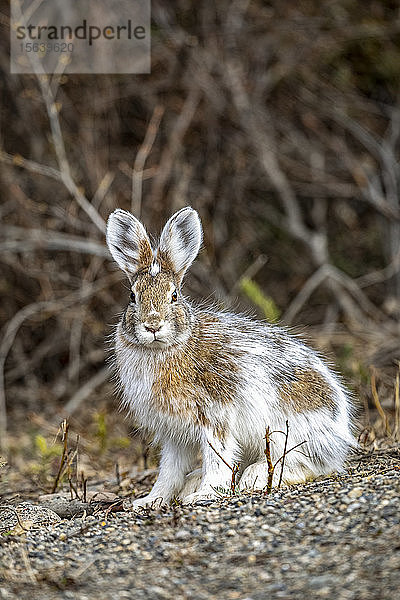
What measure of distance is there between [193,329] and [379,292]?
6.29m

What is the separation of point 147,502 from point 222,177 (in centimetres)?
628

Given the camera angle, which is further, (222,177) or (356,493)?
(222,177)

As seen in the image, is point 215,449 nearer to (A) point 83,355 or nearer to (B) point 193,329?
(B) point 193,329

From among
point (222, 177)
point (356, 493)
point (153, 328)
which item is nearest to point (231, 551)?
point (356, 493)

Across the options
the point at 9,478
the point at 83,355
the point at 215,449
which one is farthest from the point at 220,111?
the point at 215,449

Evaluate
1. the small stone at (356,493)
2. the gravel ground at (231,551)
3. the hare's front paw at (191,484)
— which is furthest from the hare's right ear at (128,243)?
the small stone at (356,493)

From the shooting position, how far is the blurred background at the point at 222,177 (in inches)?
387

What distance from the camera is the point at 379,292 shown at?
435 inches

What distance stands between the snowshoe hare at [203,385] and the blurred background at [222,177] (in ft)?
12.9

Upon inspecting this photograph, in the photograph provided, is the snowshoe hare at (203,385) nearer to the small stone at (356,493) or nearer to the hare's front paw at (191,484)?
the hare's front paw at (191,484)

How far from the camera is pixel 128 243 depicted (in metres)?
5.30

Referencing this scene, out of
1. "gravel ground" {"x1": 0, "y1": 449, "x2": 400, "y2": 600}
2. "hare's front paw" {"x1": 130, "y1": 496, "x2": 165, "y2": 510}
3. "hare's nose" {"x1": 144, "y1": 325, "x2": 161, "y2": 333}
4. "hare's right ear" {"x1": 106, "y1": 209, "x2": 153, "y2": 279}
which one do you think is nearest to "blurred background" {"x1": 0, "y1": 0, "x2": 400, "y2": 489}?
"hare's right ear" {"x1": 106, "y1": 209, "x2": 153, "y2": 279}

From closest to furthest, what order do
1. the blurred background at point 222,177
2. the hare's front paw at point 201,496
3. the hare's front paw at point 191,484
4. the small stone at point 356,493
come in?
1. the small stone at point 356,493
2. the hare's front paw at point 201,496
3. the hare's front paw at point 191,484
4. the blurred background at point 222,177

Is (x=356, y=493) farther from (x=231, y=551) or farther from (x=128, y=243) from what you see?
(x=128, y=243)
